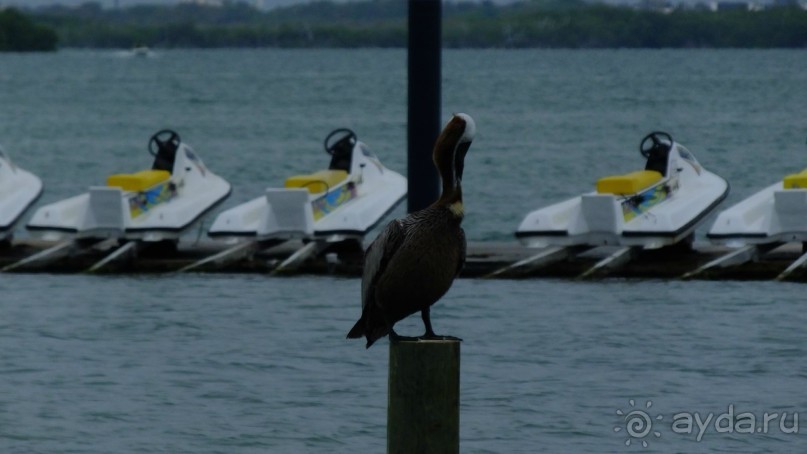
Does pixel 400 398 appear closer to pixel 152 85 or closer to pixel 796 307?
pixel 796 307

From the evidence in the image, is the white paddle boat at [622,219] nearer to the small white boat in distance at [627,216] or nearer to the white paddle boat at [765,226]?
the small white boat in distance at [627,216]

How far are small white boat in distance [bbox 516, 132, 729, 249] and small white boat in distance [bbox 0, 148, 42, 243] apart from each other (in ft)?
16.7

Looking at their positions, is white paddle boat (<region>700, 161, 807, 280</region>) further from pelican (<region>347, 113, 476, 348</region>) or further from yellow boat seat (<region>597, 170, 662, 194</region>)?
pelican (<region>347, 113, 476, 348</region>)

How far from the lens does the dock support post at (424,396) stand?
8.87 meters

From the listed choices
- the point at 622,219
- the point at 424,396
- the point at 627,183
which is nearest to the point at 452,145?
the point at 424,396

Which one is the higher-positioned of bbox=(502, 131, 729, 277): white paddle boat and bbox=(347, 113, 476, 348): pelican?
bbox=(347, 113, 476, 348): pelican

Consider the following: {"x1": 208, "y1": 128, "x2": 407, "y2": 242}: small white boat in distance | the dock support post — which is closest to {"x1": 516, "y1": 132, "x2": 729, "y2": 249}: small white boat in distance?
{"x1": 208, "y1": 128, "x2": 407, "y2": 242}: small white boat in distance

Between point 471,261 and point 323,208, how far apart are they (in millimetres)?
1520

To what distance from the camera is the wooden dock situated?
18.9 meters

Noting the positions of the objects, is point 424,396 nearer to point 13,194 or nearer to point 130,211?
point 130,211

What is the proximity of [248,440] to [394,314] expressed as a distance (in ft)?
16.0

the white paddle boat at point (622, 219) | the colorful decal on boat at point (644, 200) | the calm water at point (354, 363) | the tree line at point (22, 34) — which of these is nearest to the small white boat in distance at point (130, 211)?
the calm water at point (354, 363)

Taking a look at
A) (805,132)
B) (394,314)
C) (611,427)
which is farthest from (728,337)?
(805,132)

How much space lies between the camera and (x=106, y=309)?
1973cm
